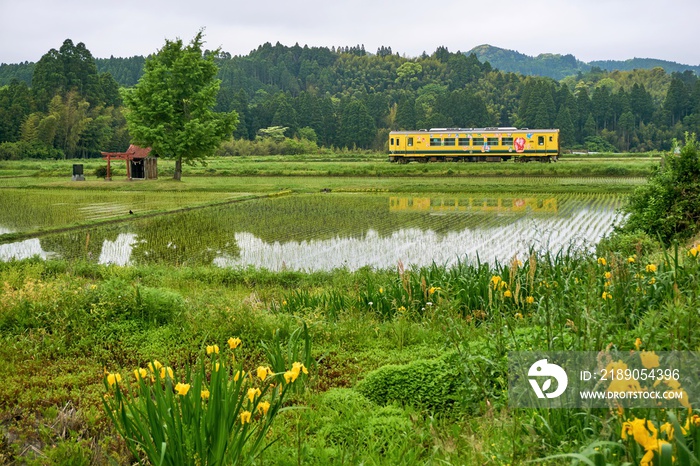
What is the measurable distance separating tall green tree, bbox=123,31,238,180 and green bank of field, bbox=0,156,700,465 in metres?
19.9

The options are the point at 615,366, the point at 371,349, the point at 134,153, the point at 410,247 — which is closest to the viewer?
the point at 615,366

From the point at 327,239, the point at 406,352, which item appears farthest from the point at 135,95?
the point at 406,352

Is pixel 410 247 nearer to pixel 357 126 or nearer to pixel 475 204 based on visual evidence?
pixel 475 204

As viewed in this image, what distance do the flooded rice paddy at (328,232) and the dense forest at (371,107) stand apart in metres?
35.8

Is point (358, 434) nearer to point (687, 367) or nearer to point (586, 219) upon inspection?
point (687, 367)

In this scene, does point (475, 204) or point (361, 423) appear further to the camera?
point (475, 204)

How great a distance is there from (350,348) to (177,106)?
28.2 metres

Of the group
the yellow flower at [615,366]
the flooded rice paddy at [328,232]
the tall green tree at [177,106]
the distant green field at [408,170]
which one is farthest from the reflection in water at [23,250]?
the distant green field at [408,170]

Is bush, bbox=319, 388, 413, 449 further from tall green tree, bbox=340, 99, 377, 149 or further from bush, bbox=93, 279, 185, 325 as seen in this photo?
tall green tree, bbox=340, 99, 377, 149

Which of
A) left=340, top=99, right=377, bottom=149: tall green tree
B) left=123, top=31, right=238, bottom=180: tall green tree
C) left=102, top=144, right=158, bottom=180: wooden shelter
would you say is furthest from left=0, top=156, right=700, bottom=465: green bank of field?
left=340, top=99, right=377, bottom=149: tall green tree

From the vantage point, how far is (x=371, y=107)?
86562mm

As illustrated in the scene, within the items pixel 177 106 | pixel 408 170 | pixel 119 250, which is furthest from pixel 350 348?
pixel 408 170

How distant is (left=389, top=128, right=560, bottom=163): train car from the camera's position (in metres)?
41.2

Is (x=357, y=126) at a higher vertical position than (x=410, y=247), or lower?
higher
